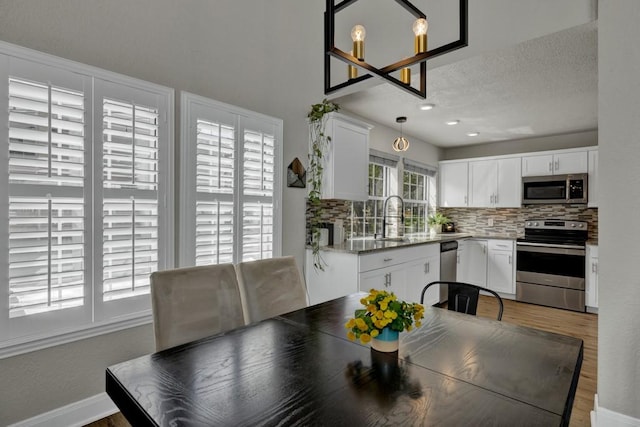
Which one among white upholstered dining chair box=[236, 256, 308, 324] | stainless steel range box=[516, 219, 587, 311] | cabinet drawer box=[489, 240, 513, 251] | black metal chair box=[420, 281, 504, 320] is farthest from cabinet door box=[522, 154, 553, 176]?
white upholstered dining chair box=[236, 256, 308, 324]

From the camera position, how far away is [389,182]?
498 centimetres

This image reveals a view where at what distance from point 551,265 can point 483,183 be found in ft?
5.21

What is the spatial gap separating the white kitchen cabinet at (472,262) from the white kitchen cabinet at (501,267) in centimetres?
8

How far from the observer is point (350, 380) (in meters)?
1.05

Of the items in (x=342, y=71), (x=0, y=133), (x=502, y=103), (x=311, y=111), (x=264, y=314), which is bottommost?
(x=264, y=314)

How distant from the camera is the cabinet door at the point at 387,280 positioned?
3.10m

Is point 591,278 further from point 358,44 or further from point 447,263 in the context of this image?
point 358,44

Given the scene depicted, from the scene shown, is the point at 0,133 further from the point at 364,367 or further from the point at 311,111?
the point at 311,111

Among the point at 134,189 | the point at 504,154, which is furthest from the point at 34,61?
the point at 504,154

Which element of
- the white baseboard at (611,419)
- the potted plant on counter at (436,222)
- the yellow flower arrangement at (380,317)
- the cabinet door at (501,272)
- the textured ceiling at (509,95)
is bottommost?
the white baseboard at (611,419)

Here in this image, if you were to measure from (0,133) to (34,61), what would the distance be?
42 cm

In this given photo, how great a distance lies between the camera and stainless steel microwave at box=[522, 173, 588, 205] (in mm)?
4570

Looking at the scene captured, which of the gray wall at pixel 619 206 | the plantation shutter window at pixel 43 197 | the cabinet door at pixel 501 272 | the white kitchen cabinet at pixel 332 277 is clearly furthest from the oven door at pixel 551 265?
the plantation shutter window at pixel 43 197

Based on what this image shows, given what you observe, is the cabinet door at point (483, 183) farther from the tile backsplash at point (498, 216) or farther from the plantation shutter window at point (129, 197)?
the plantation shutter window at point (129, 197)
